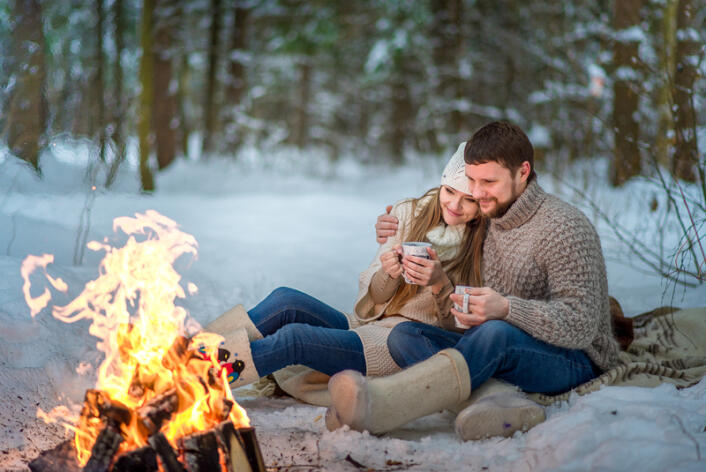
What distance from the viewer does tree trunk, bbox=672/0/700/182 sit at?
419 cm

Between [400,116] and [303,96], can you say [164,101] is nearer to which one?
[303,96]

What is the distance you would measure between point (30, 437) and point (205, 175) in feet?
33.0

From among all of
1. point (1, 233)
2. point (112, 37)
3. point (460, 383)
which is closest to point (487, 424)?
point (460, 383)

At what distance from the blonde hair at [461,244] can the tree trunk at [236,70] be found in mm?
11008

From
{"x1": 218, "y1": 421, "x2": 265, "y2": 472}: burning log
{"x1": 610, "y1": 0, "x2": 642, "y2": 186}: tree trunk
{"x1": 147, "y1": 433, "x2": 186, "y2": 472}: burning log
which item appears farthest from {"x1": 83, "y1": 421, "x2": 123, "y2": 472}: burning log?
{"x1": 610, "y1": 0, "x2": 642, "y2": 186}: tree trunk

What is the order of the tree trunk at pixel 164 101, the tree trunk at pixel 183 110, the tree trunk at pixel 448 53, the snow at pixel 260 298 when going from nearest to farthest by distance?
the snow at pixel 260 298 < the tree trunk at pixel 164 101 < the tree trunk at pixel 448 53 < the tree trunk at pixel 183 110

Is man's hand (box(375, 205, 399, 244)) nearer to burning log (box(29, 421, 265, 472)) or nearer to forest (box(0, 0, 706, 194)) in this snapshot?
burning log (box(29, 421, 265, 472))

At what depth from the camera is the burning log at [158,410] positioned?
6.40 feet

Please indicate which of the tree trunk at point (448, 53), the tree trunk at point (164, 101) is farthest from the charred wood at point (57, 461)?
the tree trunk at point (448, 53)

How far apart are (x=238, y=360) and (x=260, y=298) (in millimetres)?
1883

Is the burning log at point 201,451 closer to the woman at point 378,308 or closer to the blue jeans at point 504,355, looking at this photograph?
the woman at point 378,308

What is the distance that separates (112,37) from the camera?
414 inches

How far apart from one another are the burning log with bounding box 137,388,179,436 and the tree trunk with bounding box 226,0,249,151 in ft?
39.8

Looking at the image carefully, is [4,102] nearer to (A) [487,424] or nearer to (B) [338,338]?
(B) [338,338]
